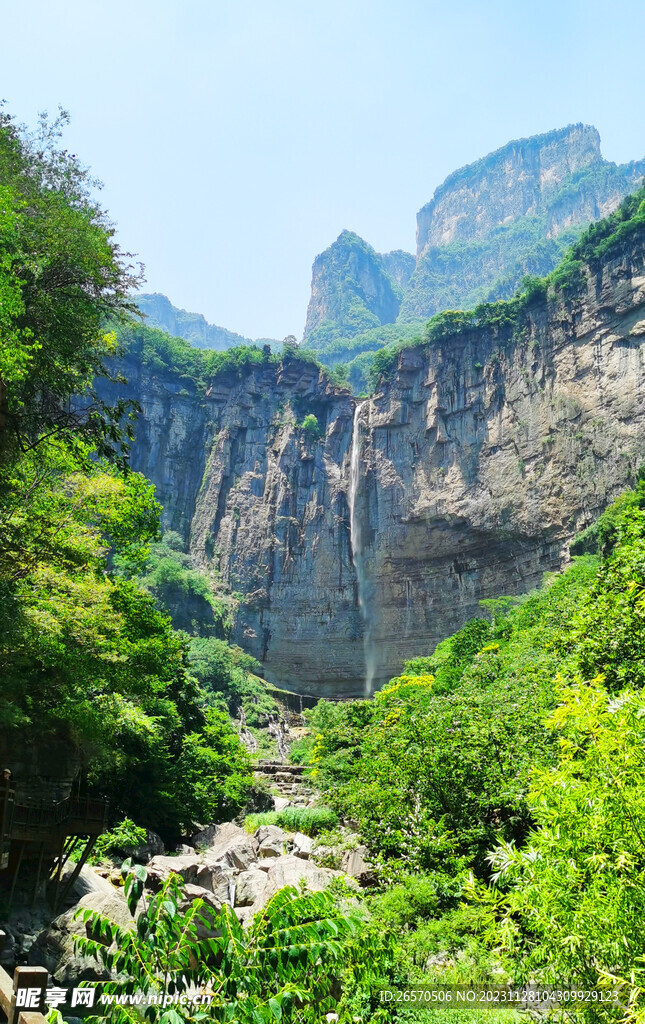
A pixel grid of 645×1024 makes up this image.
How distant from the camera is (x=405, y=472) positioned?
47500 millimetres

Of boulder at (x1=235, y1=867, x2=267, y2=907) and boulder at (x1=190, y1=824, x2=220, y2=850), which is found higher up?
boulder at (x1=235, y1=867, x2=267, y2=907)

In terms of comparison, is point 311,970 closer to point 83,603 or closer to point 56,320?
point 83,603

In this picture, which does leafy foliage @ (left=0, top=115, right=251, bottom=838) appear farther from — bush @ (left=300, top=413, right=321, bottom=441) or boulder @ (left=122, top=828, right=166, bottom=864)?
bush @ (left=300, top=413, right=321, bottom=441)

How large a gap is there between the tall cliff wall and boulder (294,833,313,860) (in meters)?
25.5

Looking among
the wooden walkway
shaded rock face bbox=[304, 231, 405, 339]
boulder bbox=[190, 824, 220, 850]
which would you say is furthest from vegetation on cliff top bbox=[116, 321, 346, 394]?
shaded rock face bbox=[304, 231, 405, 339]

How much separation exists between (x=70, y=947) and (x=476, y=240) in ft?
421

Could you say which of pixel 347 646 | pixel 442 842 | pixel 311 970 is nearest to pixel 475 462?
pixel 347 646

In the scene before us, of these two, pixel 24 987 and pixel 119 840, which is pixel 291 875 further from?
pixel 24 987

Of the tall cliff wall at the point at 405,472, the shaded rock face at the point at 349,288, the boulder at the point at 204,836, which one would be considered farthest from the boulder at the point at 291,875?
the shaded rock face at the point at 349,288

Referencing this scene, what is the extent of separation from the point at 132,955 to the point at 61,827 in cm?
1002

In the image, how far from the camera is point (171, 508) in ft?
180

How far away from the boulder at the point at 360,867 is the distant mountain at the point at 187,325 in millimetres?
128523

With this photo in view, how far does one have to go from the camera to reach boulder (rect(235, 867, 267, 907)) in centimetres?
1266

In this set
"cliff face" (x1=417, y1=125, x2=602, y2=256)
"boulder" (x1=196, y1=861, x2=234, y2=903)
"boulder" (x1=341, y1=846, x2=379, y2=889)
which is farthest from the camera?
"cliff face" (x1=417, y1=125, x2=602, y2=256)
